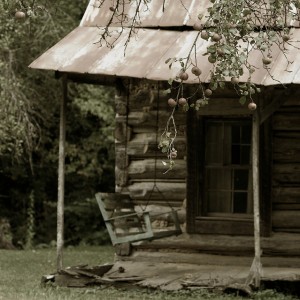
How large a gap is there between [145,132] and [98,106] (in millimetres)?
6811

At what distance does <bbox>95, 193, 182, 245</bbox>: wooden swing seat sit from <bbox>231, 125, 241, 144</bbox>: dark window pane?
1.45 metres

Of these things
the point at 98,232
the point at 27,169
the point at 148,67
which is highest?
the point at 148,67

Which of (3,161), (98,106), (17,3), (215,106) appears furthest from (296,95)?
(3,161)

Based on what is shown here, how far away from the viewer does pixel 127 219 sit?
13586mm

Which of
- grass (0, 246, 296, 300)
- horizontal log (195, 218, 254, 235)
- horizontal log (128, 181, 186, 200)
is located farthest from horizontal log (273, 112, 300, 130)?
grass (0, 246, 296, 300)

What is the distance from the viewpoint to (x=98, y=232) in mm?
22422

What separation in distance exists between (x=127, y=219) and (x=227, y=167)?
174cm

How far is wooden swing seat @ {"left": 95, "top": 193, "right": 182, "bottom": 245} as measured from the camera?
1179 centimetres

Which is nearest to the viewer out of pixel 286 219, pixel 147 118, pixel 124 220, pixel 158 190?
pixel 286 219

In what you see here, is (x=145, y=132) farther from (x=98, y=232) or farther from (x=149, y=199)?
(x=98, y=232)

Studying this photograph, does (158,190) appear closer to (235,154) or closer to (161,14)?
(235,154)

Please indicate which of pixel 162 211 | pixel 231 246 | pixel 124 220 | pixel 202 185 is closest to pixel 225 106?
pixel 202 185

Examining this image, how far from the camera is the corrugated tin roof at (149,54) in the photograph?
10.9 m

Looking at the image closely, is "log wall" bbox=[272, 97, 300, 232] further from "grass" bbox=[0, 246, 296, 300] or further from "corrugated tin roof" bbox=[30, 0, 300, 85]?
"grass" bbox=[0, 246, 296, 300]
